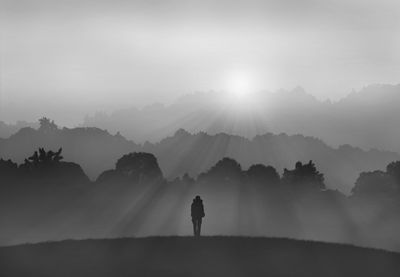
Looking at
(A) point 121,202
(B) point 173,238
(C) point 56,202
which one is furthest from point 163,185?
(B) point 173,238

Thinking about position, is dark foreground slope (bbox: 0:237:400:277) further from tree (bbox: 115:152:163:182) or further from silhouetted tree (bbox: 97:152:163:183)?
tree (bbox: 115:152:163:182)

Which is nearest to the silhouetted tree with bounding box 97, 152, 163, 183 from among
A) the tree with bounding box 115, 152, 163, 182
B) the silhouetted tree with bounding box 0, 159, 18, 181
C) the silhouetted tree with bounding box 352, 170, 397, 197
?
the tree with bounding box 115, 152, 163, 182

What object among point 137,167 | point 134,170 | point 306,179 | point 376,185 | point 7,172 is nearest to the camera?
point 7,172

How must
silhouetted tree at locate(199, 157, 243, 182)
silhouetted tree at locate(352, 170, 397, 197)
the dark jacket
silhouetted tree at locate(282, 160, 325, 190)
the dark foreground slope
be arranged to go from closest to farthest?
the dark foreground slope, the dark jacket, silhouetted tree at locate(352, 170, 397, 197), silhouetted tree at locate(282, 160, 325, 190), silhouetted tree at locate(199, 157, 243, 182)

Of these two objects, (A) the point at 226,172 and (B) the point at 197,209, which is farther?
(A) the point at 226,172

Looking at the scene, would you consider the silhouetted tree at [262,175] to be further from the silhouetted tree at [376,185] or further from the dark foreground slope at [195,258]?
the dark foreground slope at [195,258]

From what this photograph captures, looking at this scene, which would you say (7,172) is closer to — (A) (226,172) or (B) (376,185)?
(A) (226,172)

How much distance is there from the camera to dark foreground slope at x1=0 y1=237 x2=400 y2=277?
4588 cm

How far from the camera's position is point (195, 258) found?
49.8m

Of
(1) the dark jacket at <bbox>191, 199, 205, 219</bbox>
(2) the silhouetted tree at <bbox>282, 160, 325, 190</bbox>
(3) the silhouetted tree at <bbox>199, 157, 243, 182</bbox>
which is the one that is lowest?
(1) the dark jacket at <bbox>191, 199, 205, 219</bbox>

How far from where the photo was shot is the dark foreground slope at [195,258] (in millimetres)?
45875

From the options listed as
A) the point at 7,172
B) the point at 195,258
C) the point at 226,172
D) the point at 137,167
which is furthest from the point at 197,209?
the point at 226,172

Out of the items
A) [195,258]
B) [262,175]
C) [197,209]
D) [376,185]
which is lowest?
[195,258]

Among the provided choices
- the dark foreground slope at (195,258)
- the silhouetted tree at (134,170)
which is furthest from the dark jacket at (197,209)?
the silhouetted tree at (134,170)
